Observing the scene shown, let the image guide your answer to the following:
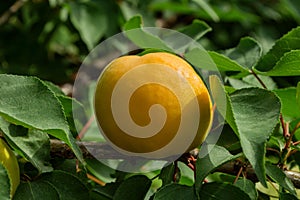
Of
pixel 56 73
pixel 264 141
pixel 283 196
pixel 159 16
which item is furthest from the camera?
pixel 159 16

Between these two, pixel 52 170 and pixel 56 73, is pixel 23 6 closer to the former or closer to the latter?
pixel 56 73

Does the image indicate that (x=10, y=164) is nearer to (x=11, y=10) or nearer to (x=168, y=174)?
(x=168, y=174)

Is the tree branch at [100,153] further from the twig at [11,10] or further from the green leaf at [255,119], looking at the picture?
the twig at [11,10]

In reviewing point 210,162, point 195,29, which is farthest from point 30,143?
point 195,29

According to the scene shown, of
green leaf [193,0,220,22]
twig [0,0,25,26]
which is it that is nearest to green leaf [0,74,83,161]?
green leaf [193,0,220,22]

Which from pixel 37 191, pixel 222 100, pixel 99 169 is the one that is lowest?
pixel 99 169

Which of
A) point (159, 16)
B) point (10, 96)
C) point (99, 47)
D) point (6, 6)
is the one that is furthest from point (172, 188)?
point (159, 16)

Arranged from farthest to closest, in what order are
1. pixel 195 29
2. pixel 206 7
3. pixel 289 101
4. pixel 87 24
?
pixel 87 24
pixel 206 7
pixel 195 29
pixel 289 101

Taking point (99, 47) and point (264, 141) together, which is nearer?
point (264, 141)
